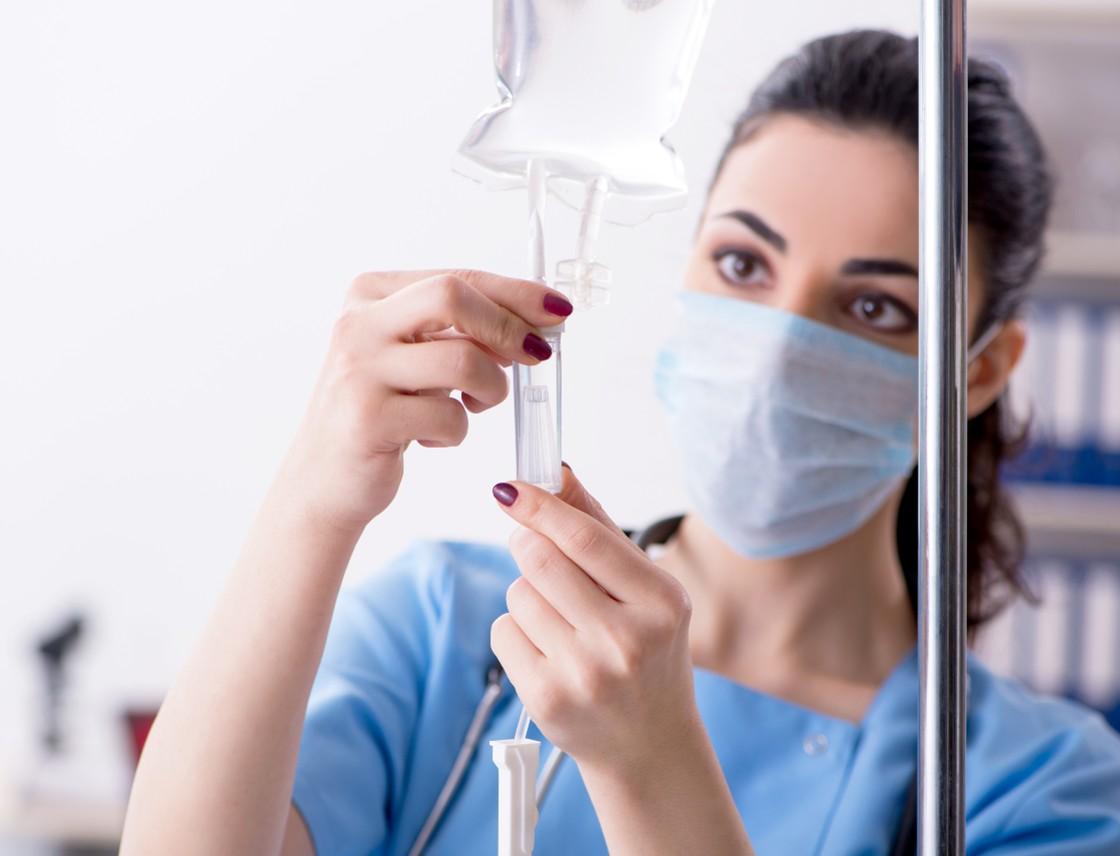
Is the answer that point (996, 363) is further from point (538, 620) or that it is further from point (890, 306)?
point (538, 620)

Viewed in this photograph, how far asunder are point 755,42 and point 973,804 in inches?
40.4

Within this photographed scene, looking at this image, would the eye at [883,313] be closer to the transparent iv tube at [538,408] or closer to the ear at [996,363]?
the ear at [996,363]

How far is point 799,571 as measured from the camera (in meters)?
1.16

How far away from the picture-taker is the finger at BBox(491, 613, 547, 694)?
617 mm

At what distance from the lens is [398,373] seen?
2.12 ft

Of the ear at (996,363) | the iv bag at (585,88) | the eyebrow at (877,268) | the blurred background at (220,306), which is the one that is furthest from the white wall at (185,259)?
the iv bag at (585,88)

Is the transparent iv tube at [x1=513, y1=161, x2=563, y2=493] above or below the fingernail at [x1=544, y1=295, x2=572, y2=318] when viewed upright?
below

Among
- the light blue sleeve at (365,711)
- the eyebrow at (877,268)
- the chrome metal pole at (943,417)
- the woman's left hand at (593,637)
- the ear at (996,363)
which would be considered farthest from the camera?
the ear at (996,363)

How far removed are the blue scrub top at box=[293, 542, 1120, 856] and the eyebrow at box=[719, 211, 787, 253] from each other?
398mm

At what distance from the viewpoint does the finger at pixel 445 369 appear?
63cm

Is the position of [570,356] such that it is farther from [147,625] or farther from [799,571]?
[147,625]

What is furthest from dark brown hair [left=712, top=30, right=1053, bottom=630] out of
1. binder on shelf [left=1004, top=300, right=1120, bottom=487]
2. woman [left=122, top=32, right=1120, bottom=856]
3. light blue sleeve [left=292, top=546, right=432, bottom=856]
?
binder on shelf [left=1004, top=300, right=1120, bottom=487]

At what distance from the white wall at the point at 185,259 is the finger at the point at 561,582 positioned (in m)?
1.14

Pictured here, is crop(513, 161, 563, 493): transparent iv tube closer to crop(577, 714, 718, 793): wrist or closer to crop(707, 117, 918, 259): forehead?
crop(577, 714, 718, 793): wrist
